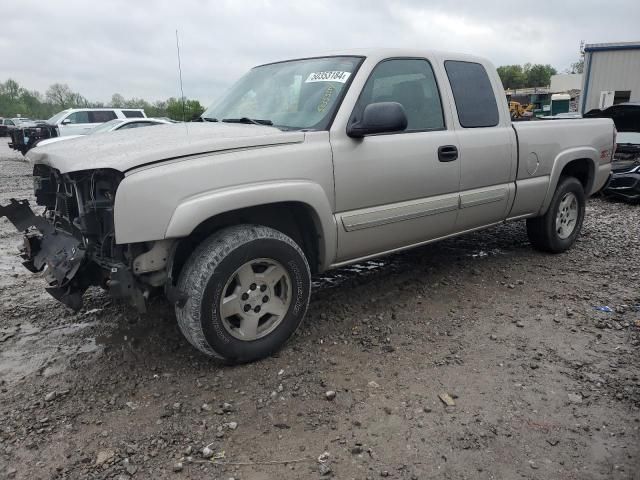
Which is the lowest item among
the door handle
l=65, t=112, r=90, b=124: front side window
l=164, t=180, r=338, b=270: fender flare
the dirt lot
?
the dirt lot

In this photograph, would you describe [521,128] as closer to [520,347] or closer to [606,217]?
[520,347]

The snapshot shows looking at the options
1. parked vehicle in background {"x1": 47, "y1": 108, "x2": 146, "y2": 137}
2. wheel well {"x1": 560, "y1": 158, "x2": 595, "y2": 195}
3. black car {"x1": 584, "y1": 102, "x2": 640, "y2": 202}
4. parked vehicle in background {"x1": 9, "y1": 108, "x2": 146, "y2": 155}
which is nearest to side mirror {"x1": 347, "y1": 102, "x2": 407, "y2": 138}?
wheel well {"x1": 560, "y1": 158, "x2": 595, "y2": 195}

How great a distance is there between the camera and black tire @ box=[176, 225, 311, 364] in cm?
285

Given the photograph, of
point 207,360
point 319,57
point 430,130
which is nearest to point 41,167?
point 207,360

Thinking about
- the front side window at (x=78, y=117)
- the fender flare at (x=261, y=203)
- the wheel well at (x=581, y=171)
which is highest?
the front side window at (x=78, y=117)

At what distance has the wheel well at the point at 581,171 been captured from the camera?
5352 millimetres

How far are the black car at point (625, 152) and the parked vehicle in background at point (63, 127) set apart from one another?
15.2 m

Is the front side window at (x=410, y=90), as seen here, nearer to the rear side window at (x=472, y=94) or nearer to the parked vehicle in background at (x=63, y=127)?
the rear side window at (x=472, y=94)

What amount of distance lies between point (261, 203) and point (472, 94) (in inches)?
92.9

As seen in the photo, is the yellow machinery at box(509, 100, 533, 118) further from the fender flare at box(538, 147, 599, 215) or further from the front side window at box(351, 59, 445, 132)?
the front side window at box(351, 59, 445, 132)

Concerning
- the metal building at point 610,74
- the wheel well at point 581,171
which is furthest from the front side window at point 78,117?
the metal building at point 610,74

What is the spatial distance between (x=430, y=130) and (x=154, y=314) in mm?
2545

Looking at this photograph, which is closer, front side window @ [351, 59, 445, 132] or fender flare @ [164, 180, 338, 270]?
fender flare @ [164, 180, 338, 270]

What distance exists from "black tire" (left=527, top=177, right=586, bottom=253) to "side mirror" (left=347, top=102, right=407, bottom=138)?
8.60ft
